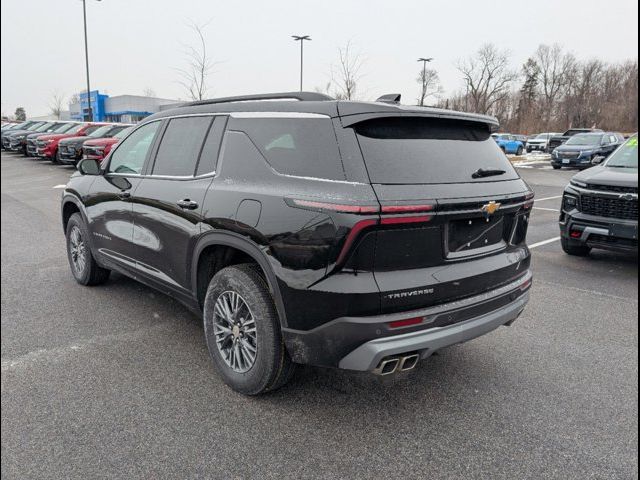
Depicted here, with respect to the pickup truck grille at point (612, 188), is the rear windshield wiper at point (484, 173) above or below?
above

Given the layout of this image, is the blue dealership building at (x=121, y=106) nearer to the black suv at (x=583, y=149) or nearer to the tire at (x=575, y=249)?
the black suv at (x=583, y=149)

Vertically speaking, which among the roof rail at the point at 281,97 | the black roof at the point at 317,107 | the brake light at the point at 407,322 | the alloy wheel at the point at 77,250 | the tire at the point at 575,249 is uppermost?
the roof rail at the point at 281,97

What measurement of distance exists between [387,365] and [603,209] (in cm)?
481

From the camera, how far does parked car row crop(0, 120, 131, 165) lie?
48.5ft

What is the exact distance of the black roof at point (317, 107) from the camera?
2.68 metres

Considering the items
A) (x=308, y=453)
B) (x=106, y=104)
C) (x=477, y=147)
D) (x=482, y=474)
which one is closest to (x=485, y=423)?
(x=482, y=474)

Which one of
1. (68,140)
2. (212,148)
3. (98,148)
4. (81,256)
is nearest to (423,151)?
(212,148)

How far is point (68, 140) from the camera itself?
57.8 ft

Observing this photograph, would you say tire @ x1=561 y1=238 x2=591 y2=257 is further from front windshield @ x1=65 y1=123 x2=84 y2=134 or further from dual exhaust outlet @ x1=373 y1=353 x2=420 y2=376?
front windshield @ x1=65 y1=123 x2=84 y2=134

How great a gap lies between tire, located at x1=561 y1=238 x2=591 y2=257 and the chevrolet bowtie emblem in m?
4.46

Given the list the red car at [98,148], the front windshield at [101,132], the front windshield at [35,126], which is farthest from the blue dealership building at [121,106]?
the red car at [98,148]

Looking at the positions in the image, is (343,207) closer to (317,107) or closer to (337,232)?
(337,232)

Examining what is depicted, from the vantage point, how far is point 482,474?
7.96 feet

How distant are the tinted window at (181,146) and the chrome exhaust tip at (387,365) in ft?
6.15
